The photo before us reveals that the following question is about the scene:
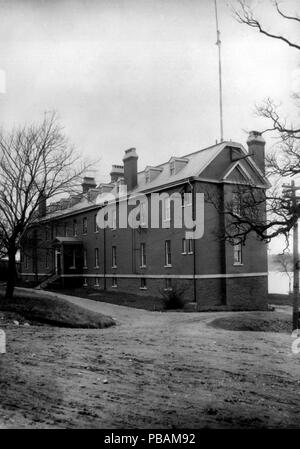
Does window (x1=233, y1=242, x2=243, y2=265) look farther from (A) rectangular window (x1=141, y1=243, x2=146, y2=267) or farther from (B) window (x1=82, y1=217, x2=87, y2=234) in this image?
(B) window (x1=82, y1=217, x2=87, y2=234)

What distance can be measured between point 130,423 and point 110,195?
3327 centimetres

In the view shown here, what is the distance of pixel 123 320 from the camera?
20.2 metres

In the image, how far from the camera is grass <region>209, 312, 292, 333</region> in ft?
59.9

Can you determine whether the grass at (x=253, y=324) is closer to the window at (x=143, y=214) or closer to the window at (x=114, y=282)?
the window at (x=143, y=214)

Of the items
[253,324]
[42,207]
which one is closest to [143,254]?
[42,207]

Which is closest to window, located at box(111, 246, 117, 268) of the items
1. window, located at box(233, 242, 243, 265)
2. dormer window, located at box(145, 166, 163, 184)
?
dormer window, located at box(145, 166, 163, 184)

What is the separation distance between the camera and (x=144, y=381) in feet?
29.0

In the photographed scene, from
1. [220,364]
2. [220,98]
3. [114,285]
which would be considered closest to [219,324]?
[220,364]

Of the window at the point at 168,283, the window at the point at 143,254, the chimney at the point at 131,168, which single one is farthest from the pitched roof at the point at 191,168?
the window at the point at 168,283

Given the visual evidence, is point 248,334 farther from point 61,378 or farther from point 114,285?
point 114,285

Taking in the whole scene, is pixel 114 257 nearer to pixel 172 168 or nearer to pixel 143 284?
pixel 143 284

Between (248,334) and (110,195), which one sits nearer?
(248,334)

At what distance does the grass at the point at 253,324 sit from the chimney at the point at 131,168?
19261 mm

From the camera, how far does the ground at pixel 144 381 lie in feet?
21.8
